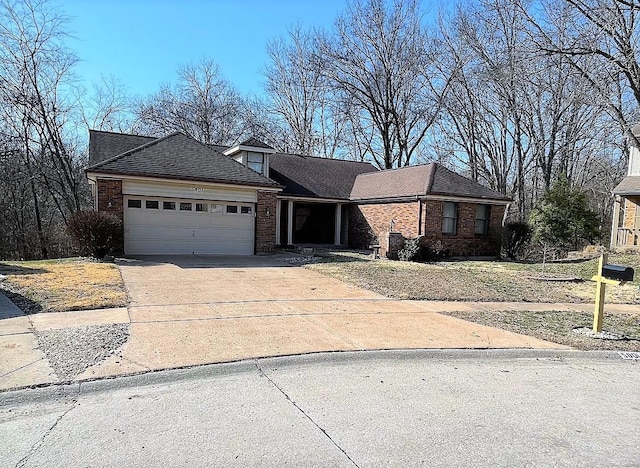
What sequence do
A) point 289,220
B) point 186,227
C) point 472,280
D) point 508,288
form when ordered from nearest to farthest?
point 508,288, point 472,280, point 186,227, point 289,220

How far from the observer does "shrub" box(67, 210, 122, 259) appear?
519 inches

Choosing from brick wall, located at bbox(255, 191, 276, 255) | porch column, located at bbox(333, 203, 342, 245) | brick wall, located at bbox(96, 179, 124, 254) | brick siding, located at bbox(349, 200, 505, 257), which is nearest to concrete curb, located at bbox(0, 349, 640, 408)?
brick wall, located at bbox(96, 179, 124, 254)

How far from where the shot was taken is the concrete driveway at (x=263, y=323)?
5238mm

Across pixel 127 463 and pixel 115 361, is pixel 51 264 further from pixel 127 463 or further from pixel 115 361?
pixel 127 463

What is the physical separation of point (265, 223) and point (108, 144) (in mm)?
8064

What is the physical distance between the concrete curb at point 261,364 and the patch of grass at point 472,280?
365 cm

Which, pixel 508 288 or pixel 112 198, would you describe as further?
pixel 112 198

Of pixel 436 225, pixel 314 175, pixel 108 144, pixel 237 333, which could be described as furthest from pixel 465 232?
pixel 108 144

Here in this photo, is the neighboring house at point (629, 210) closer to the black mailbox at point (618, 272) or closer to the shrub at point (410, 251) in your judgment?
the shrub at point (410, 251)

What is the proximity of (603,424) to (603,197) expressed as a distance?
34120 millimetres

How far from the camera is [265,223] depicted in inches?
685

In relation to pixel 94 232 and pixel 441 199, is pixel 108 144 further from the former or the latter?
pixel 441 199

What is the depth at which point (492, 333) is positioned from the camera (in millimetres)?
6684

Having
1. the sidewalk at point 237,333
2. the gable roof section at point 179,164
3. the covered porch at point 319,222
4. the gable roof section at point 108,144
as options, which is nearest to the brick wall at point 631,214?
the covered porch at point 319,222
